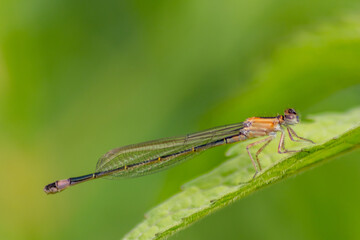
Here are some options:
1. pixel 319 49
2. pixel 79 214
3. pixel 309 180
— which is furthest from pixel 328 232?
pixel 79 214

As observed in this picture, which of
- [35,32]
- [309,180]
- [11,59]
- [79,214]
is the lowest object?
[309,180]

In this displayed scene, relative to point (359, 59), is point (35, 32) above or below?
above

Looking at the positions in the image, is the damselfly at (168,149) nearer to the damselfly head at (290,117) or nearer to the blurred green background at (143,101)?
the damselfly head at (290,117)

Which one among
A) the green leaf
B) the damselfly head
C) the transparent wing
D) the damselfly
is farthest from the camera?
the transparent wing

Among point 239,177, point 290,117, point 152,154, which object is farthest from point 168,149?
point 239,177

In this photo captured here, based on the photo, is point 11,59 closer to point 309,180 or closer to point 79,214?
point 79,214

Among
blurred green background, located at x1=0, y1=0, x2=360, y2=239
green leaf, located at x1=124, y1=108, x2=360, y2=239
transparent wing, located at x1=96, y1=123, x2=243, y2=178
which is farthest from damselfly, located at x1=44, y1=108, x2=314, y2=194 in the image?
green leaf, located at x1=124, y1=108, x2=360, y2=239

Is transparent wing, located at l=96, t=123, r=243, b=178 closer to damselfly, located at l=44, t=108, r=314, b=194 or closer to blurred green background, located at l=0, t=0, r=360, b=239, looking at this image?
damselfly, located at l=44, t=108, r=314, b=194
